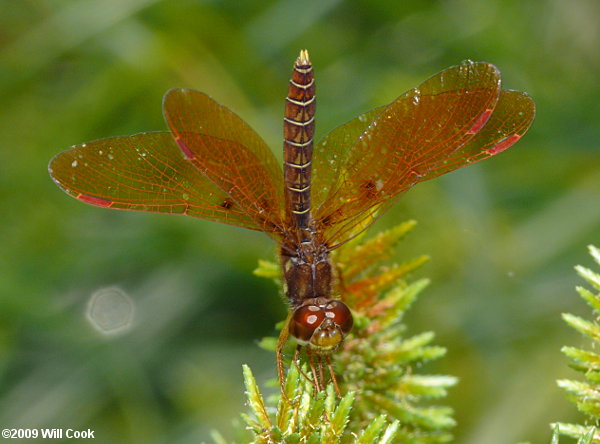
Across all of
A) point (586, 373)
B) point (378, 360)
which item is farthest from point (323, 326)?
point (586, 373)

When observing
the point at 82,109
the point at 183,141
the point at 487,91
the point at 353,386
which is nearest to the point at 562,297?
the point at 487,91

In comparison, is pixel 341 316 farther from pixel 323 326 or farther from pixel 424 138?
pixel 424 138

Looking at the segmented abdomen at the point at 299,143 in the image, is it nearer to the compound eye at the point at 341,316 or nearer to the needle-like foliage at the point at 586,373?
the compound eye at the point at 341,316

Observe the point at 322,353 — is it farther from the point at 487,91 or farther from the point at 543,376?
the point at 543,376

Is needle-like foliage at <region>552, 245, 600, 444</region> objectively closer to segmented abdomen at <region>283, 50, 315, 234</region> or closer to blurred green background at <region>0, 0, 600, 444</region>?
segmented abdomen at <region>283, 50, 315, 234</region>

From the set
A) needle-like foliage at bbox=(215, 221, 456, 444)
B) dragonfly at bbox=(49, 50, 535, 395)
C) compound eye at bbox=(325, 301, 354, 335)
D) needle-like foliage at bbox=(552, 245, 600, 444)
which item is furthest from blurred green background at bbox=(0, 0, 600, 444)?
needle-like foliage at bbox=(552, 245, 600, 444)

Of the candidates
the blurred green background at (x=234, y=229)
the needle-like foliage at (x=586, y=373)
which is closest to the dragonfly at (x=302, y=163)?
the needle-like foliage at (x=586, y=373)

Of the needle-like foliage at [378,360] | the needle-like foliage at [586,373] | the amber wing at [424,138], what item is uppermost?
the amber wing at [424,138]
